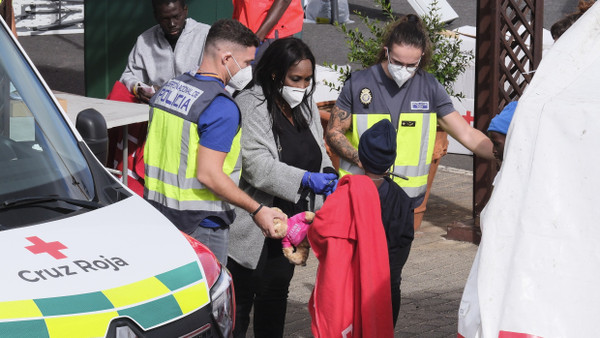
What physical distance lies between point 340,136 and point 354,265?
56.6 inches

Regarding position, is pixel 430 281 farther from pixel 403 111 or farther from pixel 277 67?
pixel 277 67

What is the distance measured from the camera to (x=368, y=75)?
600 centimetres

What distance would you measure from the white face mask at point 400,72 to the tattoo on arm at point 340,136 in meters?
0.35

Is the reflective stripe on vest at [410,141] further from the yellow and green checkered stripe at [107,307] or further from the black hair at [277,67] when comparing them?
the yellow and green checkered stripe at [107,307]

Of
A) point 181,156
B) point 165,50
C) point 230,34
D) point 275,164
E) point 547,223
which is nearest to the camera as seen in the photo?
point 547,223

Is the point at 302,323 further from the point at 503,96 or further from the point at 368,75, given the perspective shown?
the point at 503,96

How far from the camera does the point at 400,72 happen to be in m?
5.83

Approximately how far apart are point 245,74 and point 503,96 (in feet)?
11.5

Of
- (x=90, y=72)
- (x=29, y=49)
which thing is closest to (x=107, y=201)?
(x=90, y=72)

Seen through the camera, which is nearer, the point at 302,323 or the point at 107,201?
the point at 107,201

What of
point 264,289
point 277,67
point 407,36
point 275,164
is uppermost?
point 407,36

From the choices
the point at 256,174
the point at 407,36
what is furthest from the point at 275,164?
the point at 407,36

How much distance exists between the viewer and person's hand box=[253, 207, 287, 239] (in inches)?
195

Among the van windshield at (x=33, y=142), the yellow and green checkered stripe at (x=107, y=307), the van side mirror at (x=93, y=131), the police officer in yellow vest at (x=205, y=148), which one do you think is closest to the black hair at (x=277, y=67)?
the police officer in yellow vest at (x=205, y=148)
